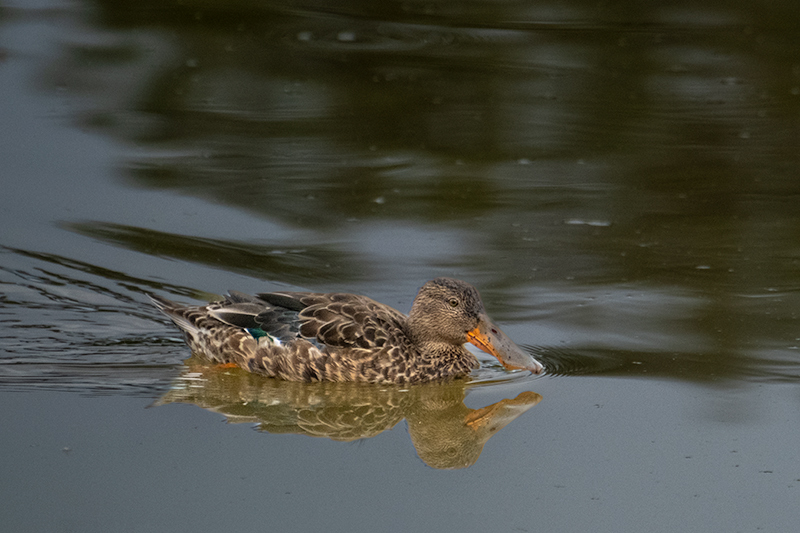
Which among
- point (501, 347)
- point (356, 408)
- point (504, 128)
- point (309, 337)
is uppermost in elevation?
point (504, 128)

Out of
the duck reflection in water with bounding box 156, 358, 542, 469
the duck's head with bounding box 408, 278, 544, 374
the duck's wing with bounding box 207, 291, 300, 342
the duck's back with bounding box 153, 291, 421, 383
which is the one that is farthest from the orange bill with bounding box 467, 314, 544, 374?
the duck's wing with bounding box 207, 291, 300, 342

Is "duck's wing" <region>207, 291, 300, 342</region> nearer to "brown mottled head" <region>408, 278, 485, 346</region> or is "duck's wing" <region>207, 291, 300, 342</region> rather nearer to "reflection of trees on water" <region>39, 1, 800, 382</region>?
"brown mottled head" <region>408, 278, 485, 346</region>

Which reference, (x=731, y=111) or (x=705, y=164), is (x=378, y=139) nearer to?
(x=705, y=164)

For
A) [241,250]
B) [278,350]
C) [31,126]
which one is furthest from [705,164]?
[31,126]

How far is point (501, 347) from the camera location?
546cm

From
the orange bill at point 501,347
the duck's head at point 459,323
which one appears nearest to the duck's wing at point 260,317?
the duck's head at point 459,323

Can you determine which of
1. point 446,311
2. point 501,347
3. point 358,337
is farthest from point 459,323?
point 358,337

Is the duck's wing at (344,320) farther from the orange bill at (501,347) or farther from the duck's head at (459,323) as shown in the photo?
the orange bill at (501,347)

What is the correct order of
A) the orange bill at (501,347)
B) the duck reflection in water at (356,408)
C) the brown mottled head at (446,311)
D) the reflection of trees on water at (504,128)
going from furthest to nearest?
the reflection of trees on water at (504,128), the brown mottled head at (446,311), the orange bill at (501,347), the duck reflection in water at (356,408)

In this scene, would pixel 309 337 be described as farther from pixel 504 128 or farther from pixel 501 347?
pixel 504 128

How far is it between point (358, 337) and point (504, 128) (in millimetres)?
4622

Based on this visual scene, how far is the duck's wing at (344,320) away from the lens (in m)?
5.52

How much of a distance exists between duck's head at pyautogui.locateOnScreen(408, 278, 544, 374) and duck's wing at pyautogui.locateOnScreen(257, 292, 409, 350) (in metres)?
0.15

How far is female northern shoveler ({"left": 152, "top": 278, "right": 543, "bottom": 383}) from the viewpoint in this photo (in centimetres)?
551
